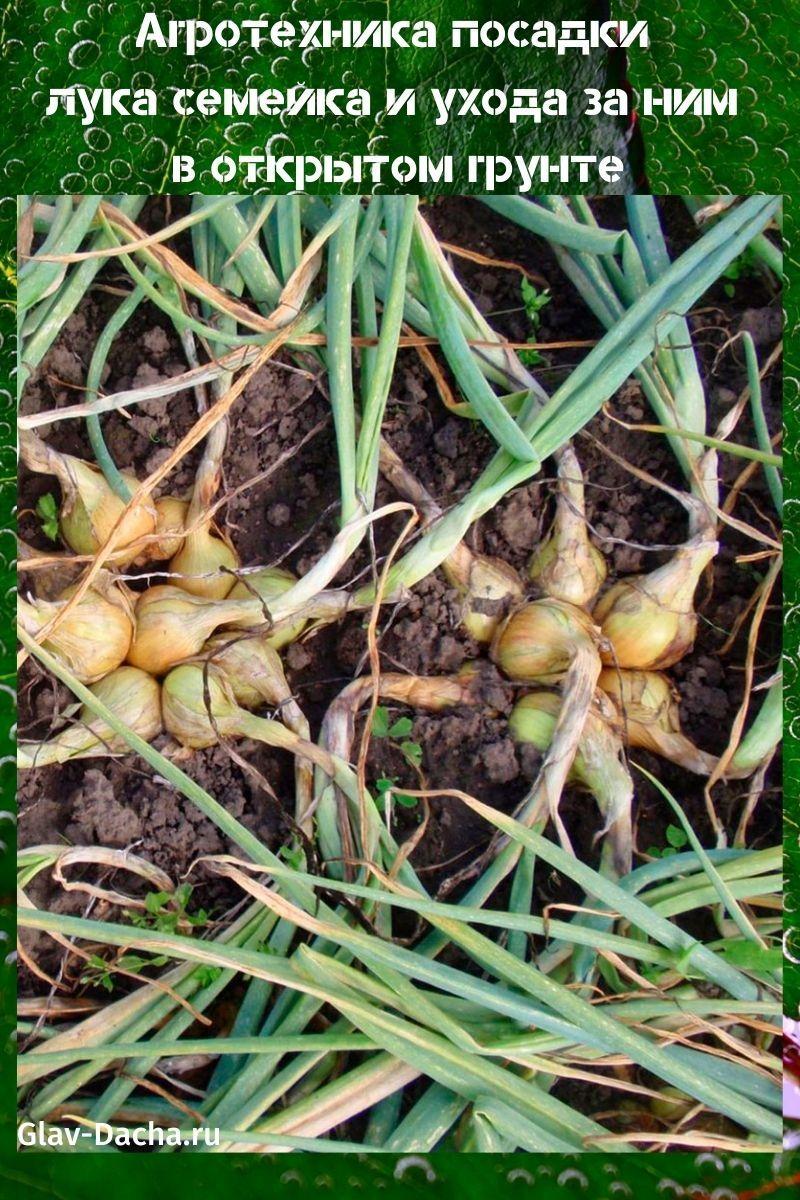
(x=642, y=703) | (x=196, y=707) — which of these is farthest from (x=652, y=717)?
(x=196, y=707)

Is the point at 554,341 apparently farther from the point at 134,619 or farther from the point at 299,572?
the point at 134,619

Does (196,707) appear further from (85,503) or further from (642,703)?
(642,703)

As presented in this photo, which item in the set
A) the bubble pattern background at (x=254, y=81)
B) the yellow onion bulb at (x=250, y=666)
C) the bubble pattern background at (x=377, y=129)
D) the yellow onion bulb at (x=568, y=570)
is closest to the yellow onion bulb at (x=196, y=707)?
the yellow onion bulb at (x=250, y=666)

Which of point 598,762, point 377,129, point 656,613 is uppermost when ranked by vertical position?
point 377,129

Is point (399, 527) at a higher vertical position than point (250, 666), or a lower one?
higher

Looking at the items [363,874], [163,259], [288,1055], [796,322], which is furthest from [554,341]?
[288,1055]

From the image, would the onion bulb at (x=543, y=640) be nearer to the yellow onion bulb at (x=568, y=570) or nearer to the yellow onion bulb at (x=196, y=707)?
the yellow onion bulb at (x=568, y=570)

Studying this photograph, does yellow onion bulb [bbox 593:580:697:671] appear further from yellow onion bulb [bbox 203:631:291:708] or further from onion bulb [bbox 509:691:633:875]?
yellow onion bulb [bbox 203:631:291:708]

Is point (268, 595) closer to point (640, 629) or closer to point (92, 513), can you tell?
point (92, 513)
